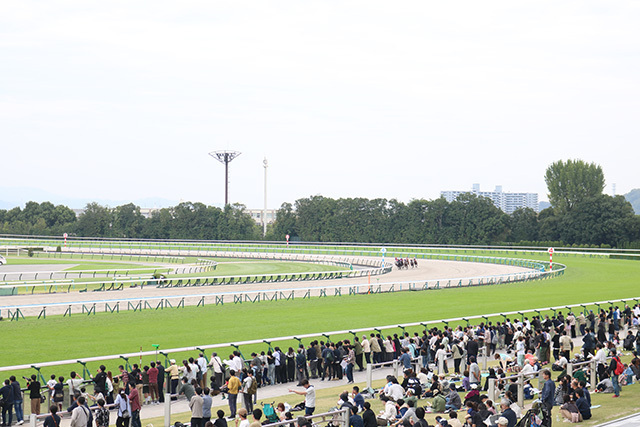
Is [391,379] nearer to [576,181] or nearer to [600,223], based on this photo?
[600,223]

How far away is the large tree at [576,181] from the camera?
103688 mm

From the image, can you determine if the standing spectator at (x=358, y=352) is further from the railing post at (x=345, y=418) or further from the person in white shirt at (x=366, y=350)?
the railing post at (x=345, y=418)

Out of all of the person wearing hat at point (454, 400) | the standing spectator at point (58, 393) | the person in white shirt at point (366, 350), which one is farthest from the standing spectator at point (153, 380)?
the person wearing hat at point (454, 400)

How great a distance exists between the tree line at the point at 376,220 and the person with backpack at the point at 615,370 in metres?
67.5

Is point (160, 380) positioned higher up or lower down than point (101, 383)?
lower down

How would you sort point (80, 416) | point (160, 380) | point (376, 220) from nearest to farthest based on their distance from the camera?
point (80, 416) < point (160, 380) < point (376, 220)

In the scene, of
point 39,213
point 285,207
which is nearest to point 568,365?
point 285,207

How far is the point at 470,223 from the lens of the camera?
301ft

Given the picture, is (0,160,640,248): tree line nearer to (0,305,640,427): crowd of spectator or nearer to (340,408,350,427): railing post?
(0,305,640,427): crowd of spectator

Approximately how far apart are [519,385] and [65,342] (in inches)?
580

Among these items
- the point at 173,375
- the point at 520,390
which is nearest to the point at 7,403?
the point at 173,375

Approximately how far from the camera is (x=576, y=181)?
103875 millimetres

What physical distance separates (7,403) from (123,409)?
2662mm

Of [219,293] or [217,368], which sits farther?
[219,293]
